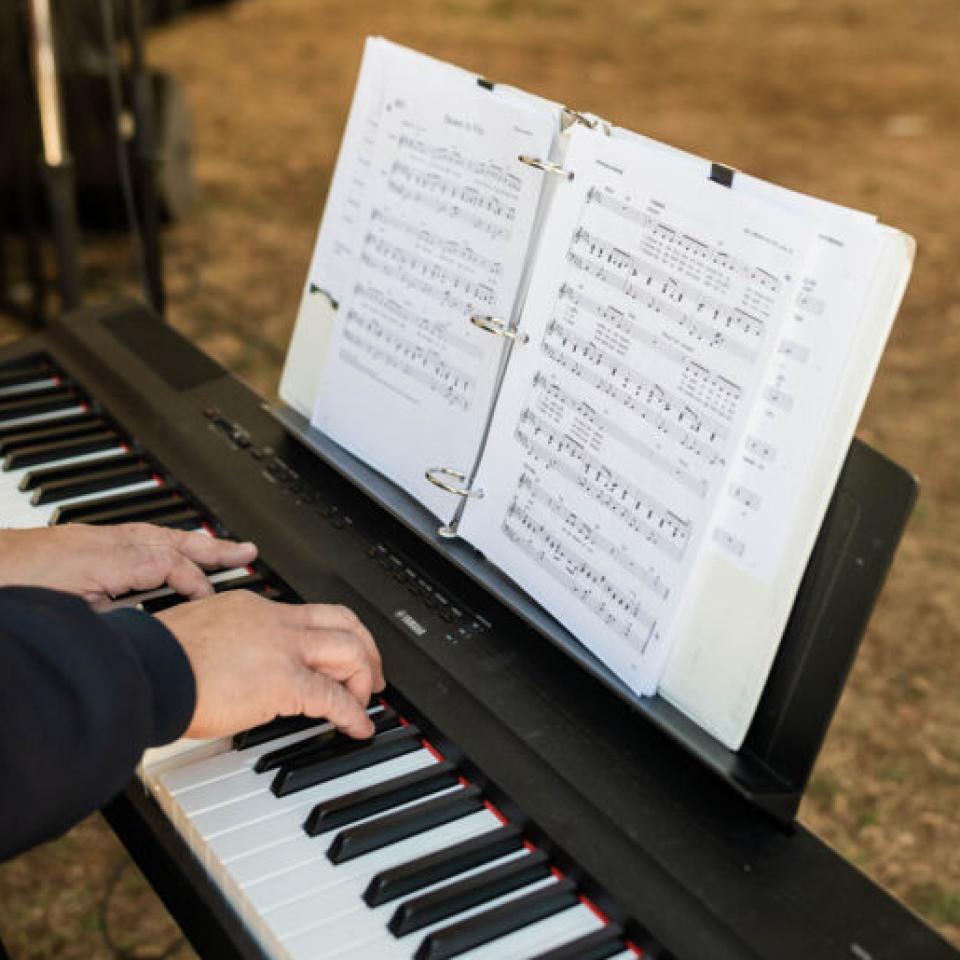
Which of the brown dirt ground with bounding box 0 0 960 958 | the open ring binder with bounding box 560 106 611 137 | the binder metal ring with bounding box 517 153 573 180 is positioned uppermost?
the open ring binder with bounding box 560 106 611 137

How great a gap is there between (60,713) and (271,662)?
258mm

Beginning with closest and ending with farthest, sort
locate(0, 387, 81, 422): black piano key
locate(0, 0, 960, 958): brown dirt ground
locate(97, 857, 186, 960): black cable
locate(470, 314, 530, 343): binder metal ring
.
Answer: locate(470, 314, 530, 343): binder metal ring < locate(0, 387, 81, 422): black piano key < locate(97, 857, 186, 960): black cable < locate(0, 0, 960, 958): brown dirt ground

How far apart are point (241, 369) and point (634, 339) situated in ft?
10.3

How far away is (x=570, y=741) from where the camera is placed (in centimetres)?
142

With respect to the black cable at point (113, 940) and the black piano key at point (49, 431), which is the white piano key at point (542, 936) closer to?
the black piano key at point (49, 431)

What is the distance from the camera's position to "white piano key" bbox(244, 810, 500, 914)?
127 centimetres

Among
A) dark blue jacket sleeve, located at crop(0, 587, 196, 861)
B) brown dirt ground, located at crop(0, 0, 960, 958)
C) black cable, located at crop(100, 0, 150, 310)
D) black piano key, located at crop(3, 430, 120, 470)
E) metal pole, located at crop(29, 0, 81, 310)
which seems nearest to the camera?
dark blue jacket sleeve, located at crop(0, 587, 196, 861)

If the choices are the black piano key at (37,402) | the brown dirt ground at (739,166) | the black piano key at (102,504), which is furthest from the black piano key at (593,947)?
the brown dirt ground at (739,166)

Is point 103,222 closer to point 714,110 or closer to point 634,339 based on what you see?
point 714,110

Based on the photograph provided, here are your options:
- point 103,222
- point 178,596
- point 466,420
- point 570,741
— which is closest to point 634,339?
point 466,420

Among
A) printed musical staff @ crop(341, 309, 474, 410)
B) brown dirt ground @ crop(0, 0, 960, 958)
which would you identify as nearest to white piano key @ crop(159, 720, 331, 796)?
printed musical staff @ crop(341, 309, 474, 410)

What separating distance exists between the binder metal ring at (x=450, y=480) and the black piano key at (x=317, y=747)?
11.0 inches

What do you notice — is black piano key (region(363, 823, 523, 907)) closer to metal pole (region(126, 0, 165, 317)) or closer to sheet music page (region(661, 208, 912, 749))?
sheet music page (region(661, 208, 912, 749))

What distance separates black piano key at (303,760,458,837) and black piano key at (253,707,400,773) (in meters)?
0.07
